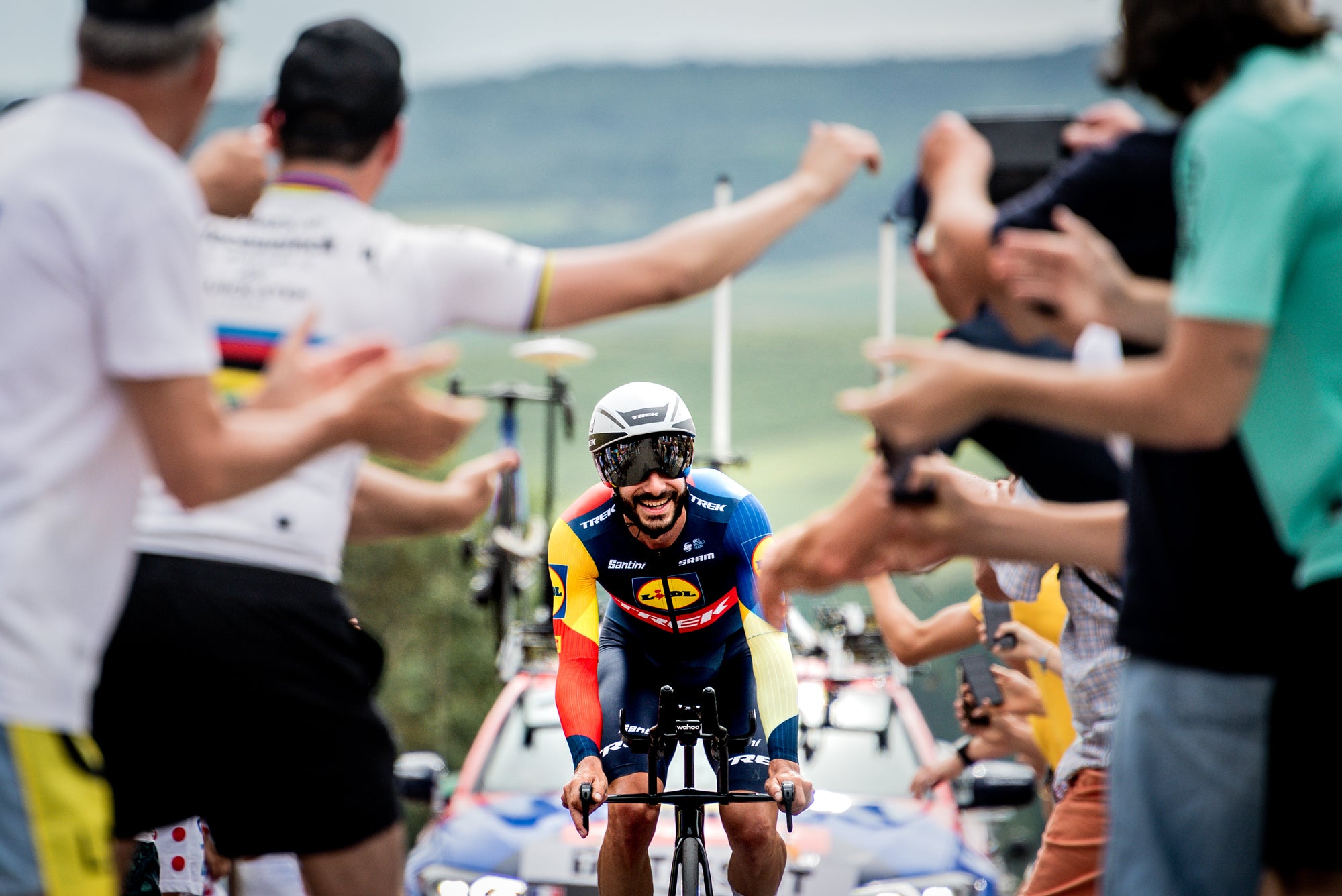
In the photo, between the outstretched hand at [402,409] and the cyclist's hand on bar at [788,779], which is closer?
the outstretched hand at [402,409]

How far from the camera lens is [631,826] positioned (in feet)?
18.7

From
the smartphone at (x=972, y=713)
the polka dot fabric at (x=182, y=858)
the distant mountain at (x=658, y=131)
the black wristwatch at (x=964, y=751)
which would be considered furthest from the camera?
the distant mountain at (x=658, y=131)

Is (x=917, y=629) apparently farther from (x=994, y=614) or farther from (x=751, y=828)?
(x=751, y=828)

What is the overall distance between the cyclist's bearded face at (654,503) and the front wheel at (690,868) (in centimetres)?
130

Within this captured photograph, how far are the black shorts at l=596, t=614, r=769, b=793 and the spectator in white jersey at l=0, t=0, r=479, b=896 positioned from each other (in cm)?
396

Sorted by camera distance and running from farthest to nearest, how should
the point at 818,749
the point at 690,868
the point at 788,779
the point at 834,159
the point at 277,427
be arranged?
the point at 818,749
the point at 690,868
the point at 788,779
the point at 834,159
the point at 277,427

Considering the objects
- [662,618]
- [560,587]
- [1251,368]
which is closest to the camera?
[1251,368]

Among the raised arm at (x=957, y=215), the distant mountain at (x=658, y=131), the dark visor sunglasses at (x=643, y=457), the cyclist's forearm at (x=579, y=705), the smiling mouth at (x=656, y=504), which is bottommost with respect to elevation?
the cyclist's forearm at (x=579, y=705)

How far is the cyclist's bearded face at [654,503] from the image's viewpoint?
6.06 meters

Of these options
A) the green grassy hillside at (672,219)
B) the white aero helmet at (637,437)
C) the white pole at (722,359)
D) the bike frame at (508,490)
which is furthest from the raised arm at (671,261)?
the green grassy hillside at (672,219)

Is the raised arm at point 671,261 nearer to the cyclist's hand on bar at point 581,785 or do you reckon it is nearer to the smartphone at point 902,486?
the smartphone at point 902,486

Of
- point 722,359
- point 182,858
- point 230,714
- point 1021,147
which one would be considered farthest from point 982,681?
point 722,359

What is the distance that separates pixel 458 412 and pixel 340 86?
0.83 meters

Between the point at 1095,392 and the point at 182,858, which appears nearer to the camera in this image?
the point at 1095,392
